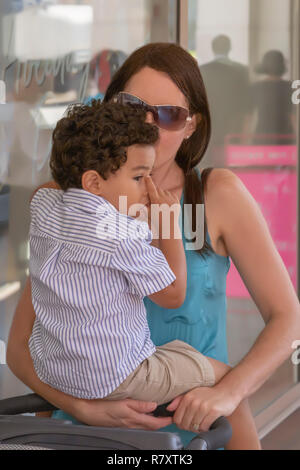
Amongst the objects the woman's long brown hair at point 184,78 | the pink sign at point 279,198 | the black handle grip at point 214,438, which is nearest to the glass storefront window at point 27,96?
the woman's long brown hair at point 184,78

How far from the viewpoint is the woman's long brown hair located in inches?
73.7

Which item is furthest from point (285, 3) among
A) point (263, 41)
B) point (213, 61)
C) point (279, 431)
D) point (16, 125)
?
point (16, 125)

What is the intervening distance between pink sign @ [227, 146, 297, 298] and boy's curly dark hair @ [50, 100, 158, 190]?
129 inches

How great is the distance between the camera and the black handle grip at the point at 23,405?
1.61m

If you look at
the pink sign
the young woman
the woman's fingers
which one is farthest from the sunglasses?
the pink sign

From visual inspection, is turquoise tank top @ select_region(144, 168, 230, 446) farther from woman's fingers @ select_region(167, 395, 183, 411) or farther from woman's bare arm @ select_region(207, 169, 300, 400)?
woman's fingers @ select_region(167, 395, 183, 411)

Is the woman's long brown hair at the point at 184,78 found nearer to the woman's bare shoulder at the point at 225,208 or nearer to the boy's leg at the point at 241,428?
the woman's bare shoulder at the point at 225,208

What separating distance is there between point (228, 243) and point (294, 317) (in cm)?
26

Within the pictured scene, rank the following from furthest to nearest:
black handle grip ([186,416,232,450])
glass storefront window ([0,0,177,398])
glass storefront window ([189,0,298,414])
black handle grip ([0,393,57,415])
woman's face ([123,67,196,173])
Answer: glass storefront window ([189,0,298,414]) → glass storefront window ([0,0,177,398]) → woman's face ([123,67,196,173]) → black handle grip ([0,393,57,415]) → black handle grip ([186,416,232,450])

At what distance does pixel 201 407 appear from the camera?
5.07ft

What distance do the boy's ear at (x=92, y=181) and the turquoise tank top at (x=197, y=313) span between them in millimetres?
422

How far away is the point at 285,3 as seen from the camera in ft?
17.9

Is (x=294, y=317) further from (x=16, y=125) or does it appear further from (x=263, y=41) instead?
(x=263, y=41)

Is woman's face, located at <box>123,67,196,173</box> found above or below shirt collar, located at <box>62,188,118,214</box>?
above
